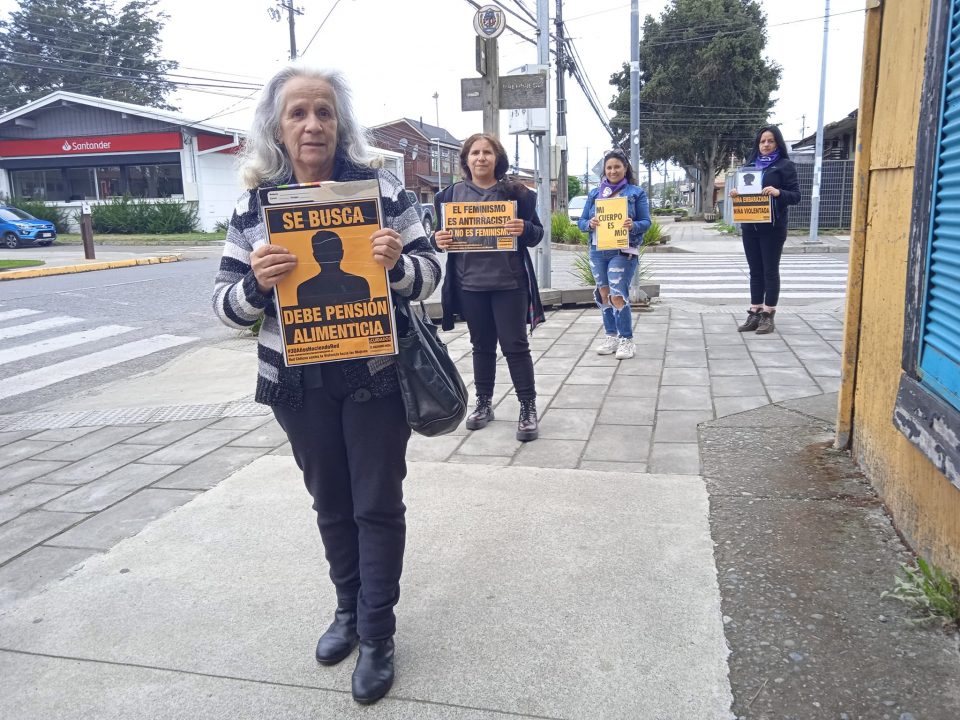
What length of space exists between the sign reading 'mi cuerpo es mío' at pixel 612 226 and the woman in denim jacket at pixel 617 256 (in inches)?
2.0

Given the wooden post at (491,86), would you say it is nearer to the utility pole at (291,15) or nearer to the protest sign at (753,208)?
the protest sign at (753,208)

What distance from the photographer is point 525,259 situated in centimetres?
500

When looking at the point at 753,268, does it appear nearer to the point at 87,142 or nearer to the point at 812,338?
the point at 812,338

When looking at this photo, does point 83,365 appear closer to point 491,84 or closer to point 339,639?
point 491,84

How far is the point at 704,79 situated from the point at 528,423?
126ft

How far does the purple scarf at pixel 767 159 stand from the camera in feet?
24.4

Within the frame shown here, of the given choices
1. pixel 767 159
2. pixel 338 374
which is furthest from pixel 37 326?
pixel 338 374

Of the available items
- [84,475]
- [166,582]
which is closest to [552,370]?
[84,475]

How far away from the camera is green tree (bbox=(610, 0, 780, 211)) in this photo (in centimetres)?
3844

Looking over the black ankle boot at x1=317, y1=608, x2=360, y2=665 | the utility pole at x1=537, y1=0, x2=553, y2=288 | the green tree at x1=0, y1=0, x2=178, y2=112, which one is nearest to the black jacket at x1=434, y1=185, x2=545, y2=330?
the black ankle boot at x1=317, y1=608, x2=360, y2=665

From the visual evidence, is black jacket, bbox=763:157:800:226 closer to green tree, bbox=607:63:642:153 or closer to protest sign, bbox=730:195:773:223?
protest sign, bbox=730:195:773:223

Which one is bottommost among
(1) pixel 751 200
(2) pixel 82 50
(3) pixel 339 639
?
(3) pixel 339 639

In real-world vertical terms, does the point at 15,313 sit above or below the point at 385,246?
below

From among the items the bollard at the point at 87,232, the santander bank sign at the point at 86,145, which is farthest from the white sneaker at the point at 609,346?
the santander bank sign at the point at 86,145
